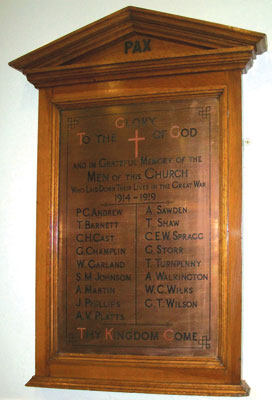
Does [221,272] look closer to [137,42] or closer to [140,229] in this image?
[140,229]

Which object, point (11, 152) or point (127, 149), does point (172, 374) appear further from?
point (11, 152)

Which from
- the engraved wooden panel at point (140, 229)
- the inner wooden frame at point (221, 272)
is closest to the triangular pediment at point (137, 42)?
the inner wooden frame at point (221, 272)

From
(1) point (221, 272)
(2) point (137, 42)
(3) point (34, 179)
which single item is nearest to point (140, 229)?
(1) point (221, 272)

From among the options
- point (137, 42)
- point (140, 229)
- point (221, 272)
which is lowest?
point (221, 272)

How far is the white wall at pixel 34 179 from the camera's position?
2041 millimetres

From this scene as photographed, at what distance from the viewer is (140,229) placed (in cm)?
212

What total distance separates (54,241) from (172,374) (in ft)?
2.41

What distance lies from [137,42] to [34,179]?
29.9 inches

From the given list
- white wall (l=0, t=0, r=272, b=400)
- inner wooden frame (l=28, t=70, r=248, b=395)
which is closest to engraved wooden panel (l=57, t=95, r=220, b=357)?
inner wooden frame (l=28, t=70, r=248, b=395)

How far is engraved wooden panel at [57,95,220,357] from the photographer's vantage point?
2.05 m

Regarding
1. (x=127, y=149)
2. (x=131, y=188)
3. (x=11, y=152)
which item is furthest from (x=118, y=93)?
(x=11, y=152)

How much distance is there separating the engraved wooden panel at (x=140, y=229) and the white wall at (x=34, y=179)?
158 mm

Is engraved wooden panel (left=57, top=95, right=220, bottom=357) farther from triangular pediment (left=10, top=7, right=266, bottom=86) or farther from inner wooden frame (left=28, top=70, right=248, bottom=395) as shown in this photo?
triangular pediment (left=10, top=7, right=266, bottom=86)

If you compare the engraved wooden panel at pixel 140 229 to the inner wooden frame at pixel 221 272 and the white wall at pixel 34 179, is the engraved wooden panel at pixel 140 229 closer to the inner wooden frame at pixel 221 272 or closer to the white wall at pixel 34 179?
Answer: the inner wooden frame at pixel 221 272
